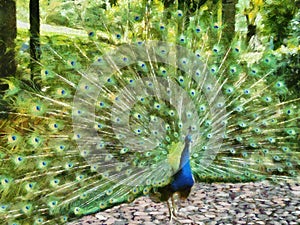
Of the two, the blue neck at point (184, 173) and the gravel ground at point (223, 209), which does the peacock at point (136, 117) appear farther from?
the gravel ground at point (223, 209)

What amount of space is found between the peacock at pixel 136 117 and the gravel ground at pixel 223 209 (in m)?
0.12

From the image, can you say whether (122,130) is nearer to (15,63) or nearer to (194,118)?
(194,118)

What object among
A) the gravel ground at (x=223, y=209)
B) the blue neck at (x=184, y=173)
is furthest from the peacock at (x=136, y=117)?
the gravel ground at (x=223, y=209)

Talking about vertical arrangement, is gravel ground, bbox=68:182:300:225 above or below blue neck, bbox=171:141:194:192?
below

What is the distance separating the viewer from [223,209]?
3982 mm

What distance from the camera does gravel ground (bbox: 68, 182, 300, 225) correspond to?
375 cm

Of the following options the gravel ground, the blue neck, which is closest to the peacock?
the blue neck

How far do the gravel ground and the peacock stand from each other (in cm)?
12

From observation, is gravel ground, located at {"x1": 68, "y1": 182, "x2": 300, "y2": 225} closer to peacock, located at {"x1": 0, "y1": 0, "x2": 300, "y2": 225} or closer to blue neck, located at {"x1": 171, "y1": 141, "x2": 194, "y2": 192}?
peacock, located at {"x1": 0, "y1": 0, "x2": 300, "y2": 225}

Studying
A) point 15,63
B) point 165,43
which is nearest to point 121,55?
point 165,43

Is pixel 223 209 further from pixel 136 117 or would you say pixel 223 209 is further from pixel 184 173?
pixel 136 117

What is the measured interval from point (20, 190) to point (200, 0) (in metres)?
2.95

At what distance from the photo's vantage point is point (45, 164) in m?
3.37

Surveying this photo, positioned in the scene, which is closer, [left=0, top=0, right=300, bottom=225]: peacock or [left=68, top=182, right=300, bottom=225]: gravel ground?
[left=0, top=0, right=300, bottom=225]: peacock
